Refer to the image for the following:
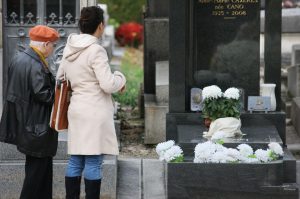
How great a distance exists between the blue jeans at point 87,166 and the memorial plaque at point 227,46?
2603 mm

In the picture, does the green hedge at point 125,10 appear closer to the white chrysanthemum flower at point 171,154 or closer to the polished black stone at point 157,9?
the polished black stone at point 157,9

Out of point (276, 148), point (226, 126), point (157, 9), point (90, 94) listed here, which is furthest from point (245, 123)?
point (157, 9)

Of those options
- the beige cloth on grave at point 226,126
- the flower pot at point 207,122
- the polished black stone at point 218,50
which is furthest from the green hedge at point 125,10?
the beige cloth on grave at point 226,126

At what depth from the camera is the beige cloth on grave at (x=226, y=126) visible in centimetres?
787

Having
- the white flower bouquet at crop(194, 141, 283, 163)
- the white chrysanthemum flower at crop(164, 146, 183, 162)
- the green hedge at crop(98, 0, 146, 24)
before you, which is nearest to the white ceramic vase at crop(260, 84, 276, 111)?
the white flower bouquet at crop(194, 141, 283, 163)

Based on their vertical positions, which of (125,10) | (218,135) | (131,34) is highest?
(125,10)

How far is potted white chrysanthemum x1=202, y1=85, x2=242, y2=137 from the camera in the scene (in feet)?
25.9

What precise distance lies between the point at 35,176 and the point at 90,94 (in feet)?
2.86

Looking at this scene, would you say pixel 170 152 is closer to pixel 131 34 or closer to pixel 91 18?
pixel 91 18

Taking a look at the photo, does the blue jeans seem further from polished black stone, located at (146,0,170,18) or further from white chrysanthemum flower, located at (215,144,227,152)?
polished black stone, located at (146,0,170,18)

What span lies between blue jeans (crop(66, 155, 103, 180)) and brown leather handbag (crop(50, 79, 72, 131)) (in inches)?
11.2

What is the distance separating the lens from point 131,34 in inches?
978

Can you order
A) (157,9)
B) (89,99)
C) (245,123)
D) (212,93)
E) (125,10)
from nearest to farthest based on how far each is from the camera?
(89,99) < (212,93) < (245,123) < (157,9) < (125,10)

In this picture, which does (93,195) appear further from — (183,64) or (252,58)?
(252,58)
